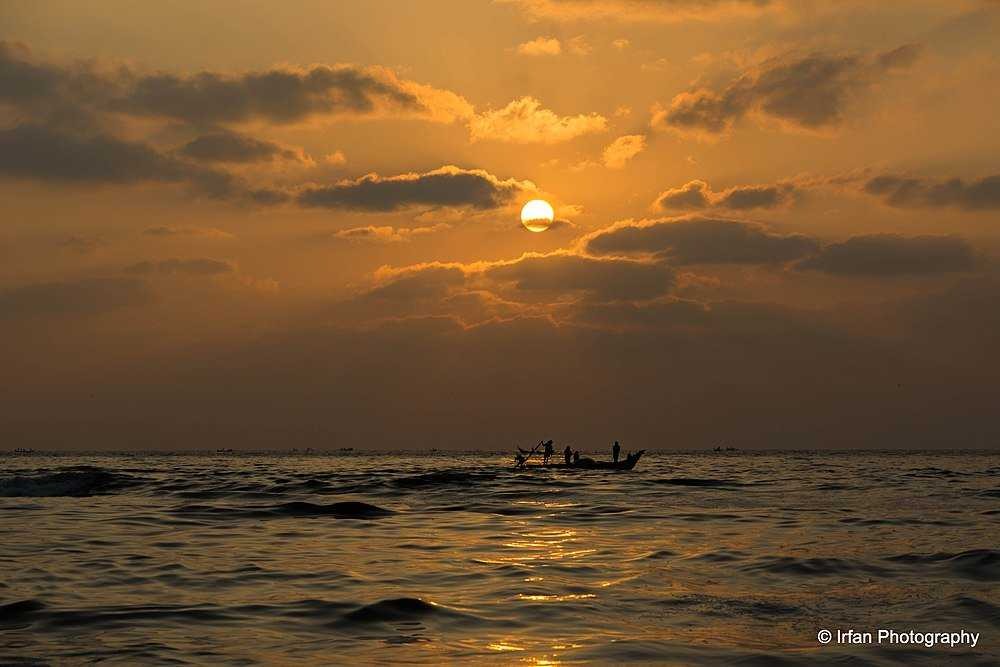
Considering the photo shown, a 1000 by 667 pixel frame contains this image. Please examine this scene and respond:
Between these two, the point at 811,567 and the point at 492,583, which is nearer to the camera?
the point at 492,583

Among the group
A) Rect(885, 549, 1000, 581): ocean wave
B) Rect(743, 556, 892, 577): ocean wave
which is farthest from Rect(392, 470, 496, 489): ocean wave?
Rect(885, 549, 1000, 581): ocean wave

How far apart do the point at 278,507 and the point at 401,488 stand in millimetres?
17931

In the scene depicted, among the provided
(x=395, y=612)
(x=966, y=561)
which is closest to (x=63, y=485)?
(x=395, y=612)

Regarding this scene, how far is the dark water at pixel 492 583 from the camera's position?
15.0 meters

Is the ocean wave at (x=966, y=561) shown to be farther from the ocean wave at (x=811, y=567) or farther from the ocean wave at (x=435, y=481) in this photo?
the ocean wave at (x=435, y=481)

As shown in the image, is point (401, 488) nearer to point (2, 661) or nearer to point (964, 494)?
point (964, 494)

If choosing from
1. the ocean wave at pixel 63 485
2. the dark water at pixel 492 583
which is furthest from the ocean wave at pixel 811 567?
the ocean wave at pixel 63 485

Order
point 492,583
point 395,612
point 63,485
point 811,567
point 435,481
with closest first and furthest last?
point 395,612 → point 492,583 → point 811,567 → point 63,485 → point 435,481

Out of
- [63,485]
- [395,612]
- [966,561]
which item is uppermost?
[966,561]

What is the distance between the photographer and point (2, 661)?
1359 centimetres

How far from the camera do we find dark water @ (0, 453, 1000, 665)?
49.2ft

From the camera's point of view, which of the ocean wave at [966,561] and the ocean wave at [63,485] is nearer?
the ocean wave at [966,561]

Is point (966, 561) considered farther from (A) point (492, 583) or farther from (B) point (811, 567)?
(A) point (492, 583)

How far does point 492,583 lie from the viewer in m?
21.1
